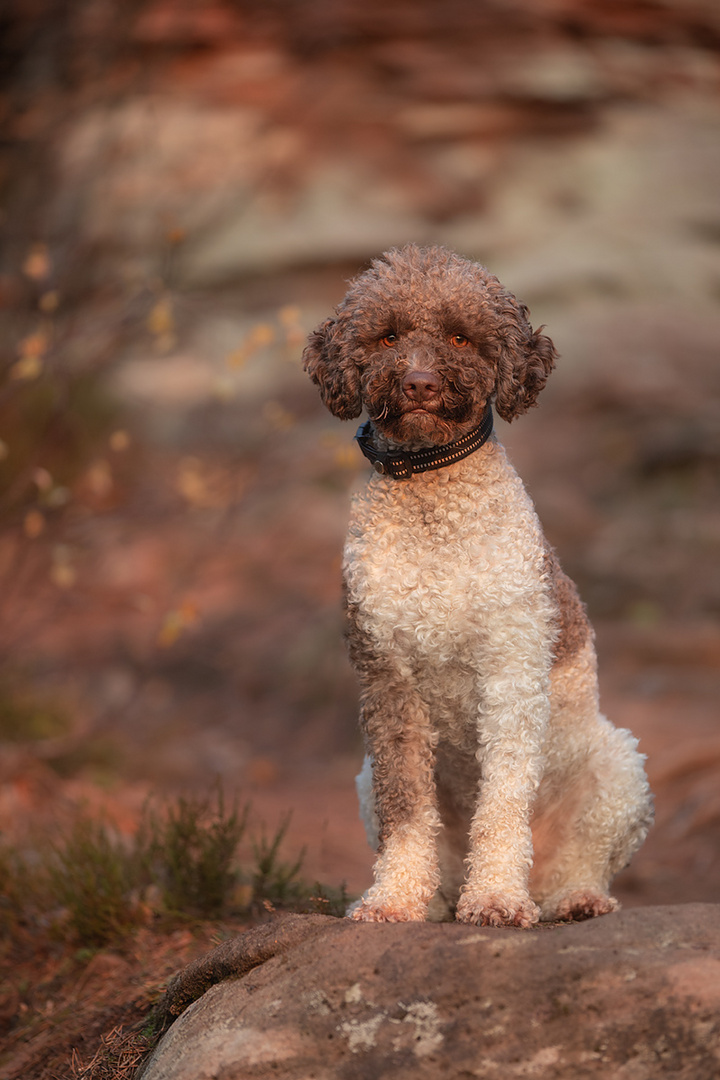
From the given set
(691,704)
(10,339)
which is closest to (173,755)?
(691,704)

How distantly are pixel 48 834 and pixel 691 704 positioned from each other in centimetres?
541

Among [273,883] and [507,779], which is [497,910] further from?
[273,883]

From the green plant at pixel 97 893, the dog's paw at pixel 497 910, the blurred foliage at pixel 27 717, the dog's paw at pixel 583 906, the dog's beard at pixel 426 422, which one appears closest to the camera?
the dog's paw at pixel 497 910

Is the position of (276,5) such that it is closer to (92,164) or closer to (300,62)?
(300,62)

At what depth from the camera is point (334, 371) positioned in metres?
3.43

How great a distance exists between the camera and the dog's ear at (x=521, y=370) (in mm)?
3324

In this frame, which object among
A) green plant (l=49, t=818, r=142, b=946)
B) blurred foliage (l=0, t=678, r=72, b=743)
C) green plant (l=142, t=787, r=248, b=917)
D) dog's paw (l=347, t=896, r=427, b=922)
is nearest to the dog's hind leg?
dog's paw (l=347, t=896, r=427, b=922)

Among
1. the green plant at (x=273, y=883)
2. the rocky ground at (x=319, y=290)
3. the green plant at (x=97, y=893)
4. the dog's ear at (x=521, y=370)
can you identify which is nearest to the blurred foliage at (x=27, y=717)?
the rocky ground at (x=319, y=290)

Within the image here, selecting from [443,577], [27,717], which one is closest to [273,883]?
[443,577]

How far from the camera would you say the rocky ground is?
32.4 ft

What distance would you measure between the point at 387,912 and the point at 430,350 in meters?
1.61

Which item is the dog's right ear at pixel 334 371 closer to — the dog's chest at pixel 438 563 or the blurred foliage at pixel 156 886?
the dog's chest at pixel 438 563

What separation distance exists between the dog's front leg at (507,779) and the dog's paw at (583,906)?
396 millimetres

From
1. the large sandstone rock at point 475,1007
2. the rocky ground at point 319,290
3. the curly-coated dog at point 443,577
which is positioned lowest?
the large sandstone rock at point 475,1007
